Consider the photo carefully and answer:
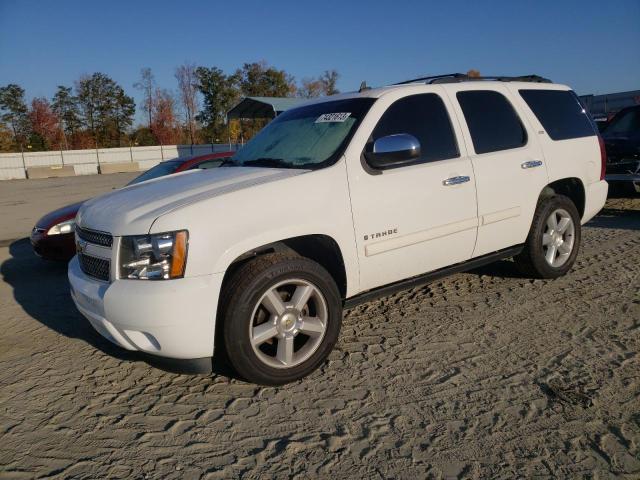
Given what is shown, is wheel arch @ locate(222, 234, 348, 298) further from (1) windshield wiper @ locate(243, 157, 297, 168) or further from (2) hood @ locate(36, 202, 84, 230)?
(2) hood @ locate(36, 202, 84, 230)

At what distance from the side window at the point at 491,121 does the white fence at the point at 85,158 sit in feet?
116

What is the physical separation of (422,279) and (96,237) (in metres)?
2.31

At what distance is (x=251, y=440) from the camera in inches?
100

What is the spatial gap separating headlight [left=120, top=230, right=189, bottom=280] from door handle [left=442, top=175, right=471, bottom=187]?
79.5 inches

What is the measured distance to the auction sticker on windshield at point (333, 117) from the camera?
3.64 metres

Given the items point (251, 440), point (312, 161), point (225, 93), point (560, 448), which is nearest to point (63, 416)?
point (251, 440)

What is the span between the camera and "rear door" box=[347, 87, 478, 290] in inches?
132

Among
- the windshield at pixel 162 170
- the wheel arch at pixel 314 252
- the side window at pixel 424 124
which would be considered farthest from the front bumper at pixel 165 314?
the windshield at pixel 162 170

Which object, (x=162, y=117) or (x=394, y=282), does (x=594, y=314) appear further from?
(x=162, y=117)

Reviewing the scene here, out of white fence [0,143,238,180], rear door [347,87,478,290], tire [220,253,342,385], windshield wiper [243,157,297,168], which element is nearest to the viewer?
tire [220,253,342,385]

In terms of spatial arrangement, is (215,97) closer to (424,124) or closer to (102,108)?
(102,108)

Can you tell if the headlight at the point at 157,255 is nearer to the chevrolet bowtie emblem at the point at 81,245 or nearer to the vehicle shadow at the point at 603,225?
the chevrolet bowtie emblem at the point at 81,245

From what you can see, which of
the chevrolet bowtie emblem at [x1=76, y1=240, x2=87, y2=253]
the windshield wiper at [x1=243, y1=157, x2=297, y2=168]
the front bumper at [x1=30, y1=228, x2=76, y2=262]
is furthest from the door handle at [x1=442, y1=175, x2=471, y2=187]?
the front bumper at [x1=30, y1=228, x2=76, y2=262]

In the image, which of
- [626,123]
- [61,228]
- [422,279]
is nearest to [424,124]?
[422,279]
